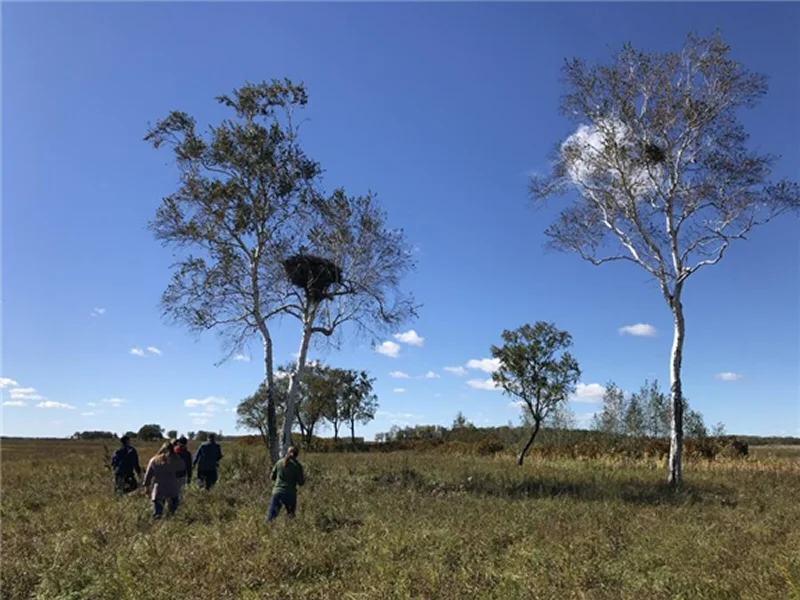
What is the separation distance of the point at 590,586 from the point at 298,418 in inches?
2170

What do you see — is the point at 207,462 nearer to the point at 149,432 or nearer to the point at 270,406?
the point at 270,406

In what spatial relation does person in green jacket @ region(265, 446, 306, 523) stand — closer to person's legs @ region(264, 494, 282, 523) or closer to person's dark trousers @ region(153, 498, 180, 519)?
person's legs @ region(264, 494, 282, 523)

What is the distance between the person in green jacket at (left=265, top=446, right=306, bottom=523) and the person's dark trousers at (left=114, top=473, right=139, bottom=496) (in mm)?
6354

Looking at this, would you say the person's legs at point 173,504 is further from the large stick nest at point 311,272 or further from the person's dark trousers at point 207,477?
the large stick nest at point 311,272

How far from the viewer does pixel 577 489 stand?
17.3 meters

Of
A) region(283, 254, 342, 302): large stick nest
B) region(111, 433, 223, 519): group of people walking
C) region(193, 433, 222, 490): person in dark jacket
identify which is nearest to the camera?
region(111, 433, 223, 519): group of people walking

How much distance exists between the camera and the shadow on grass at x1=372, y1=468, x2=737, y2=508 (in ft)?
50.9

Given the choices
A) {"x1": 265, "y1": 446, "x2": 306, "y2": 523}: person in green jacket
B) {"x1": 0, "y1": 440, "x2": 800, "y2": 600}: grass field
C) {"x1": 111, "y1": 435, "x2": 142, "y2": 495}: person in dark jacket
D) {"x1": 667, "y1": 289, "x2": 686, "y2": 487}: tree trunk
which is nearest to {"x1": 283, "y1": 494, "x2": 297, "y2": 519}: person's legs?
{"x1": 265, "y1": 446, "x2": 306, "y2": 523}: person in green jacket

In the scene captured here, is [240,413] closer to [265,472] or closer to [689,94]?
[265,472]

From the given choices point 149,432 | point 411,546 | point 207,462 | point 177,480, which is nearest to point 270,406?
point 207,462

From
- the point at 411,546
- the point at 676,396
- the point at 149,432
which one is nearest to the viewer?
the point at 411,546

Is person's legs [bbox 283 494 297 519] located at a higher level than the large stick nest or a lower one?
lower

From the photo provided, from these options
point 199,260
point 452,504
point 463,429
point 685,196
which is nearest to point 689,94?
point 685,196

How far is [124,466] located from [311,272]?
8.45 m
